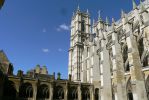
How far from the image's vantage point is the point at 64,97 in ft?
103

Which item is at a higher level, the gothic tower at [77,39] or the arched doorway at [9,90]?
the gothic tower at [77,39]

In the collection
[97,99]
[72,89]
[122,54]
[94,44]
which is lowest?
[97,99]

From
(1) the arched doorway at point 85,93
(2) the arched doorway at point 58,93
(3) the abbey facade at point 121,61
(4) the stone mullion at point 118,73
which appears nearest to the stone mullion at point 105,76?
(3) the abbey facade at point 121,61

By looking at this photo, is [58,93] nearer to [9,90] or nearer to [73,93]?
[73,93]

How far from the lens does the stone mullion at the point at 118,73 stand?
2859 cm

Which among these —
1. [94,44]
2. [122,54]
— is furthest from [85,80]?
[122,54]

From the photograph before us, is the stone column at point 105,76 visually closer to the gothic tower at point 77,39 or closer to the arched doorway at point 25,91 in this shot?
the gothic tower at point 77,39

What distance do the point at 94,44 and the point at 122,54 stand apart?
992cm

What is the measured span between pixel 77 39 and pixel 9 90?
27472 mm

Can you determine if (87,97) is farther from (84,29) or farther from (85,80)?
(84,29)

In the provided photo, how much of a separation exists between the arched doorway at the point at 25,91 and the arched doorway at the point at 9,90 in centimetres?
112

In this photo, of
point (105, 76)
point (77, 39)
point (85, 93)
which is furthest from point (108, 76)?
point (77, 39)

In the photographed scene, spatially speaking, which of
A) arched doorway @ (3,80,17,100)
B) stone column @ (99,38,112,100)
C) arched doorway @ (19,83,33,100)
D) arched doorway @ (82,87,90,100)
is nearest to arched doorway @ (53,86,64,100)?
arched doorway @ (19,83,33,100)

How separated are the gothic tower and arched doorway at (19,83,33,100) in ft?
59.2
